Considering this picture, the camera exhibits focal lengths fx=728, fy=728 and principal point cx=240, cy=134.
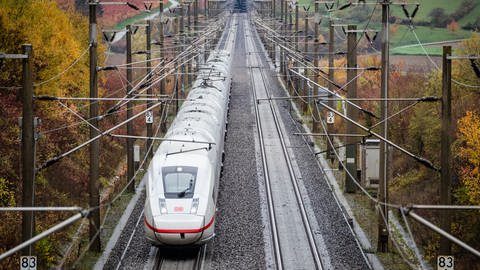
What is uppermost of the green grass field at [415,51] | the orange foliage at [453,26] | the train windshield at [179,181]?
the orange foliage at [453,26]

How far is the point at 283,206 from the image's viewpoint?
29.0 metres

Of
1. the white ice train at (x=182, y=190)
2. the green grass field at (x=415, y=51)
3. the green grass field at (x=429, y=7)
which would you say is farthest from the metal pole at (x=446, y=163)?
the green grass field at (x=429, y=7)

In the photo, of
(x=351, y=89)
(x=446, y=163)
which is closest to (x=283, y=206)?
(x=351, y=89)

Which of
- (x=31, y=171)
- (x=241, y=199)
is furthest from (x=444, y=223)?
(x=241, y=199)

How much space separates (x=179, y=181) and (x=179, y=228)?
6.06ft

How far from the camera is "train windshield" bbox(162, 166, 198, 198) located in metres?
21.3

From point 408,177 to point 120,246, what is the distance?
20.5 m

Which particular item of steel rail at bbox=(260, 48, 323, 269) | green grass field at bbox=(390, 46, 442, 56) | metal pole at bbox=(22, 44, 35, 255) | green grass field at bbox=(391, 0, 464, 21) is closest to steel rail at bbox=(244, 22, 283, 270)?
steel rail at bbox=(260, 48, 323, 269)

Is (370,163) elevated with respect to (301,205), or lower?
elevated

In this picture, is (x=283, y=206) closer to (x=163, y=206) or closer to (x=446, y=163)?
(x=163, y=206)

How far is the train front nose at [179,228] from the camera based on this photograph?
2042 cm

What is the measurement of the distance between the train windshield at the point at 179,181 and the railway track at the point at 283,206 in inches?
138

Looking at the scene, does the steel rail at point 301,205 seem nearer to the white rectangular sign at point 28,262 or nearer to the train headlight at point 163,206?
the train headlight at point 163,206

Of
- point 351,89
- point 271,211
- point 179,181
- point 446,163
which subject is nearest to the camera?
point 446,163
